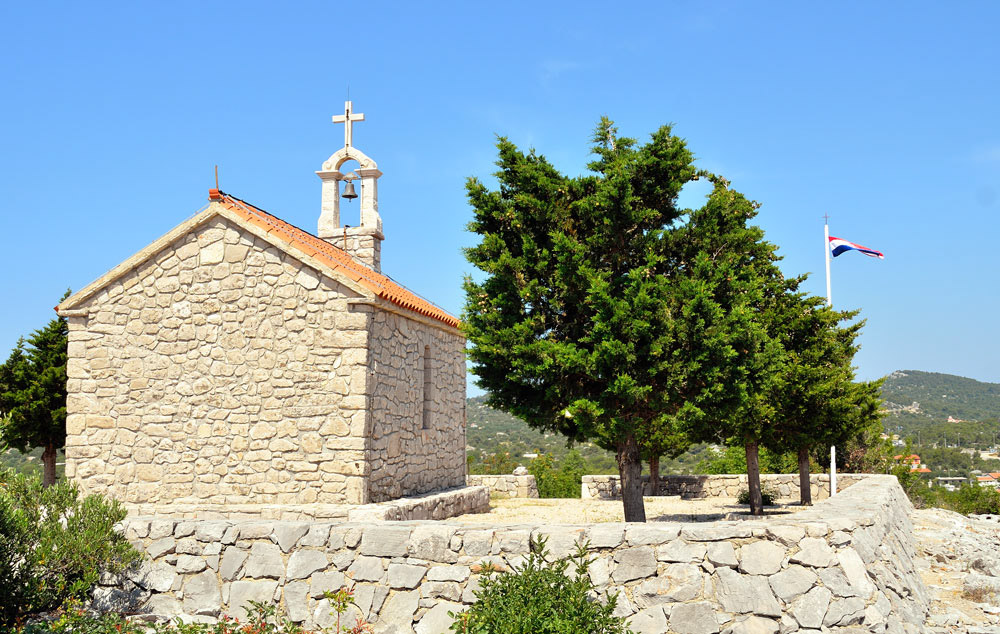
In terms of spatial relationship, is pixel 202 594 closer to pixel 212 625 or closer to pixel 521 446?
pixel 212 625

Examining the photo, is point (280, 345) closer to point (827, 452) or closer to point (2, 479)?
point (2, 479)

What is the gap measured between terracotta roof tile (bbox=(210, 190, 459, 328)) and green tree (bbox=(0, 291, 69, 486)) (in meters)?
7.22

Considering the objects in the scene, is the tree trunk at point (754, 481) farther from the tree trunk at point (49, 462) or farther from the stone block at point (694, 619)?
the tree trunk at point (49, 462)

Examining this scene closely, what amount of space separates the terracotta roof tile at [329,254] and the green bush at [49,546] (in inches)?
228

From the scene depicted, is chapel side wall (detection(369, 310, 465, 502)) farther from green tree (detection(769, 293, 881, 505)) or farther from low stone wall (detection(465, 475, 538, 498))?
green tree (detection(769, 293, 881, 505))

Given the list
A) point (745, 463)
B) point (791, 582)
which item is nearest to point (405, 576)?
point (791, 582)

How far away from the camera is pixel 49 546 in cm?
700

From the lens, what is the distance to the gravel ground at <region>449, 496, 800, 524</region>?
15281 millimetres

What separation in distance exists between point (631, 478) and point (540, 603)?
6526 mm

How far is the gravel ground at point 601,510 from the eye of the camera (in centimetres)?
1528

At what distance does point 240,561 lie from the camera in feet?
24.9

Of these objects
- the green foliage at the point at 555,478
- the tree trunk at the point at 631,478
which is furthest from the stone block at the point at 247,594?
the green foliage at the point at 555,478

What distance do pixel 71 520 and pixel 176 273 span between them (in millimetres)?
6588

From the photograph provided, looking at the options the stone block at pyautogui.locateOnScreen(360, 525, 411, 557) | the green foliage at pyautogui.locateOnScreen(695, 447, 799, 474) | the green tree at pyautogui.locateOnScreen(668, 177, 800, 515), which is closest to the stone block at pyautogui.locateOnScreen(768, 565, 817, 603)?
the stone block at pyautogui.locateOnScreen(360, 525, 411, 557)
